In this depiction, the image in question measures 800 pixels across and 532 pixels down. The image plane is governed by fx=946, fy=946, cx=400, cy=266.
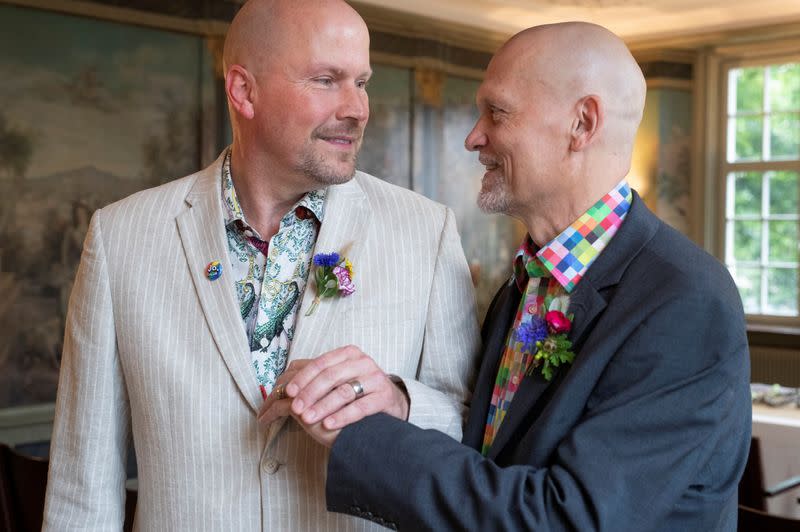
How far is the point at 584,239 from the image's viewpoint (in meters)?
1.89

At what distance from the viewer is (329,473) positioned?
5.73 ft

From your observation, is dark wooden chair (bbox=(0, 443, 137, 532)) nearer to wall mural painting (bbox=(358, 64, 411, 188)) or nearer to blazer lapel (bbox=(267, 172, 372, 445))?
blazer lapel (bbox=(267, 172, 372, 445))

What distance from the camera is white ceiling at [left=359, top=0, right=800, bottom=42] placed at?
33.9 ft

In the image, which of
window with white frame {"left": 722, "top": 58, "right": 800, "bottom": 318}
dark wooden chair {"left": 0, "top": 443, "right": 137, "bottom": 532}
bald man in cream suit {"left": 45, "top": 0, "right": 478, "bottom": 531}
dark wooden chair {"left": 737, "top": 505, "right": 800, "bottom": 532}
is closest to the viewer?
bald man in cream suit {"left": 45, "top": 0, "right": 478, "bottom": 531}

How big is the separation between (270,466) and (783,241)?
409 inches

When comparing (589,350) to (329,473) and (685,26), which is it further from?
(685,26)

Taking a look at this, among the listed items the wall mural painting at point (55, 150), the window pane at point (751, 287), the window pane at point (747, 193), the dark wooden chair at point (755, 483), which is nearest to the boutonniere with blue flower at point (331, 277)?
the dark wooden chair at point (755, 483)

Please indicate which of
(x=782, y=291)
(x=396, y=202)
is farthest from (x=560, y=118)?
(x=782, y=291)

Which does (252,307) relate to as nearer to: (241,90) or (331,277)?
(331,277)

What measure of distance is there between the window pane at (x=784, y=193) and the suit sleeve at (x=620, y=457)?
33.9 ft

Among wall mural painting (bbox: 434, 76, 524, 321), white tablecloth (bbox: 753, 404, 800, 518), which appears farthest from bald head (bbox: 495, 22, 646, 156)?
wall mural painting (bbox: 434, 76, 524, 321)

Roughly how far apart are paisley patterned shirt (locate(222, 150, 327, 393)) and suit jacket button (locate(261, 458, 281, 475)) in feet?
0.51

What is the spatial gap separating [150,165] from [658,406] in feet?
23.0

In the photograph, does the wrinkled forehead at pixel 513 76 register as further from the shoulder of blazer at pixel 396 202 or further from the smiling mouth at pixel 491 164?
the shoulder of blazer at pixel 396 202
